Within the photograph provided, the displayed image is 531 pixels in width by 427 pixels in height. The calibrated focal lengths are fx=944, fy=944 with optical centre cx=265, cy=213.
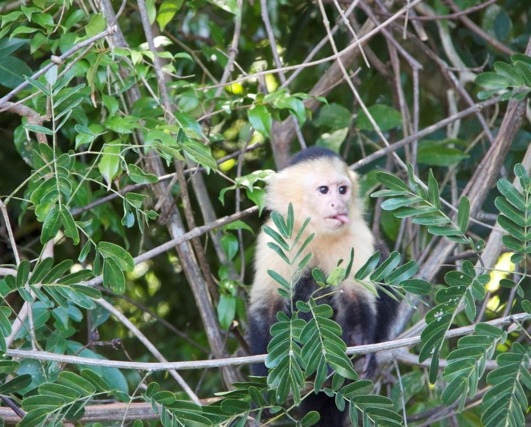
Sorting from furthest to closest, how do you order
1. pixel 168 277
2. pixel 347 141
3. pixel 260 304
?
pixel 168 277
pixel 347 141
pixel 260 304

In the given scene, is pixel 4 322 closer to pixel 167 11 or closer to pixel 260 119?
pixel 260 119

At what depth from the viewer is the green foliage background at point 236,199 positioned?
79.0 inches

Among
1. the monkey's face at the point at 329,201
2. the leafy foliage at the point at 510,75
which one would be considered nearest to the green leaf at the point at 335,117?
the monkey's face at the point at 329,201

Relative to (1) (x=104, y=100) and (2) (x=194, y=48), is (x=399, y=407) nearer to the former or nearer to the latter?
(1) (x=104, y=100)

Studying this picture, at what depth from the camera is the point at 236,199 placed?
10.4ft

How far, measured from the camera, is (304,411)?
2965 millimetres

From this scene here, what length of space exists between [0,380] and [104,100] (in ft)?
3.10

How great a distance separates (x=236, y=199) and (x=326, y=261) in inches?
15.3

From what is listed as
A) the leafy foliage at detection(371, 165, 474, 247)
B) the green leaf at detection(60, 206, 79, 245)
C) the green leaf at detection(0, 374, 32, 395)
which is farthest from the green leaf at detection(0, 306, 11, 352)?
the leafy foliage at detection(371, 165, 474, 247)

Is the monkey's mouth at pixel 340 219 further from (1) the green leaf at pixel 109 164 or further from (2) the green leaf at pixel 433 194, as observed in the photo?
(2) the green leaf at pixel 433 194

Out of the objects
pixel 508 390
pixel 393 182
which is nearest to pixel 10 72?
pixel 393 182

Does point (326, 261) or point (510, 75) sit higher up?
point (510, 75)

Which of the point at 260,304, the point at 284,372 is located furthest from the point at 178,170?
the point at 284,372

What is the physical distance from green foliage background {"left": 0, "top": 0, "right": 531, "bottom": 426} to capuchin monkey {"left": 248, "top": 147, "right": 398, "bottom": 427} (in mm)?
96
